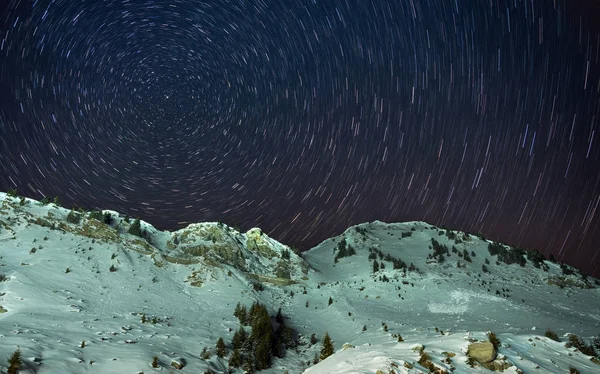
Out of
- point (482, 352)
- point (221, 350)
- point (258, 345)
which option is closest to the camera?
point (482, 352)

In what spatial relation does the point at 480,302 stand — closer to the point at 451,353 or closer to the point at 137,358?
the point at 451,353

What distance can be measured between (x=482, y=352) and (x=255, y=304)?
26089mm

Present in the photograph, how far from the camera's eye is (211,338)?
942 inches

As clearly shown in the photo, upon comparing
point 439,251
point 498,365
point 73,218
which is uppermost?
point 498,365

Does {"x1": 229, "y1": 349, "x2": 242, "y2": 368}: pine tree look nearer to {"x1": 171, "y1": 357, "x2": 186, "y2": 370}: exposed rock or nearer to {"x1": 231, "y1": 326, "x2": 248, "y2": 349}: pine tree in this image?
{"x1": 231, "y1": 326, "x2": 248, "y2": 349}: pine tree

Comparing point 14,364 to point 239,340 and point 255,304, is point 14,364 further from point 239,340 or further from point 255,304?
point 255,304

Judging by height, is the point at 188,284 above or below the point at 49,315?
below

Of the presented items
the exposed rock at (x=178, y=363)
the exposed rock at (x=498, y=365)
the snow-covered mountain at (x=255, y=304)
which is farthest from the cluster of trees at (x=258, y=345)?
the exposed rock at (x=498, y=365)

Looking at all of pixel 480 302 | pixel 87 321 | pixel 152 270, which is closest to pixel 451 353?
pixel 87 321

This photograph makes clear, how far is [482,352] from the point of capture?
13.0 metres

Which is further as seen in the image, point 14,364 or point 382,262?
point 382,262

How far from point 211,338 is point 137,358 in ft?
28.1

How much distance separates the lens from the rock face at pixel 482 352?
1271 cm

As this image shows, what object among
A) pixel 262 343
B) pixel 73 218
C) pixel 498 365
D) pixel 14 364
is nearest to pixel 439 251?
pixel 262 343
